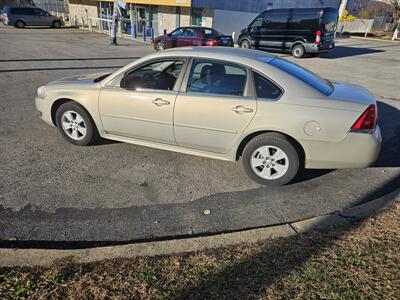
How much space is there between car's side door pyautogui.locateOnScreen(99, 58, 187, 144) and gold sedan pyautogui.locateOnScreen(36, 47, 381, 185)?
13mm

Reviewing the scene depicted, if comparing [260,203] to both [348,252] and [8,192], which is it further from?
[8,192]

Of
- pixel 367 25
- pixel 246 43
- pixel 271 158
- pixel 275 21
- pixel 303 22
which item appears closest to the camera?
pixel 271 158

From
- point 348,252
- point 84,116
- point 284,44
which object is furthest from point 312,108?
point 284,44

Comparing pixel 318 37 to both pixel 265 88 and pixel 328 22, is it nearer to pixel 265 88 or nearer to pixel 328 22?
pixel 328 22

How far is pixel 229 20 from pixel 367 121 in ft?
70.0

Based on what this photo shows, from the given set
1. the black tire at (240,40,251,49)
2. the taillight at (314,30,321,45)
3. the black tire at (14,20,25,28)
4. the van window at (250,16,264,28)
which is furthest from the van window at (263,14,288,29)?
the black tire at (14,20,25,28)

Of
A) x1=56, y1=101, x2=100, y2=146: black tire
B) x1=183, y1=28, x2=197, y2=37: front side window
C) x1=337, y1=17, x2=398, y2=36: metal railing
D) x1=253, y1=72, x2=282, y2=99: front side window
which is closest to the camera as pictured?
x1=253, y1=72, x2=282, y2=99: front side window

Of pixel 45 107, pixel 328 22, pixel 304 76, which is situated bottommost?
pixel 45 107

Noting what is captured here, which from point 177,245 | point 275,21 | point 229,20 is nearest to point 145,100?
point 177,245

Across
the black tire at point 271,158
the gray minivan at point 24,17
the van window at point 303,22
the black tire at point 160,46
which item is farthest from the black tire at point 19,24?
the black tire at point 271,158

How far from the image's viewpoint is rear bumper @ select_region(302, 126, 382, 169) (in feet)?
10.9

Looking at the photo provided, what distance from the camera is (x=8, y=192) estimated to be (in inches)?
133

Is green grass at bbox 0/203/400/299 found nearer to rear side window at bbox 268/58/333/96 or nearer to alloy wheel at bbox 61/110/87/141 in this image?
rear side window at bbox 268/58/333/96

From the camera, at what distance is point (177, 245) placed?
263cm
